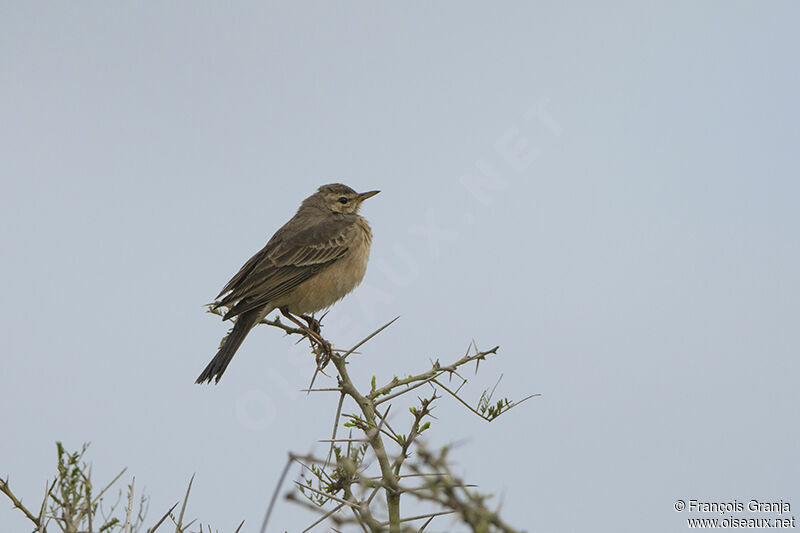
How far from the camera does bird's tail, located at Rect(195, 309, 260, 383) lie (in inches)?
265

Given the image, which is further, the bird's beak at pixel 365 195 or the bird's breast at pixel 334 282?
the bird's beak at pixel 365 195

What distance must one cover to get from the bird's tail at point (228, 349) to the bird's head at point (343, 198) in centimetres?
229

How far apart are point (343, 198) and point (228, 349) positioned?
2879 mm

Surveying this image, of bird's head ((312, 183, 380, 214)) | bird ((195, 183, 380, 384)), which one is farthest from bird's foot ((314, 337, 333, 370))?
bird's head ((312, 183, 380, 214))

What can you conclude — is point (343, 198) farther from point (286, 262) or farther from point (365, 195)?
point (286, 262)

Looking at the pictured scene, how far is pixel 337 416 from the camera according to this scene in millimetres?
3840

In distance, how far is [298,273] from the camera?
7676 mm

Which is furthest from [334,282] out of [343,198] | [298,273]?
[343,198]

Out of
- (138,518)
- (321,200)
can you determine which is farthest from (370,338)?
(321,200)

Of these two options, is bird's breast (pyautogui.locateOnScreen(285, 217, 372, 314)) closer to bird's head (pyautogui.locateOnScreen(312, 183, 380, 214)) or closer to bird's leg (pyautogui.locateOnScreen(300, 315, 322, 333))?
bird's leg (pyautogui.locateOnScreen(300, 315, 322, 333))

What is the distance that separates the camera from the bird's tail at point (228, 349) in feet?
22.1

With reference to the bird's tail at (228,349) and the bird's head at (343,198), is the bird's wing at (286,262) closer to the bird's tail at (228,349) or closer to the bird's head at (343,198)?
the bird's tail at (228,349)

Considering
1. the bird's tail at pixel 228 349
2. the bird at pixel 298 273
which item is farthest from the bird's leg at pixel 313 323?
the bird's tail at pixel 228 349

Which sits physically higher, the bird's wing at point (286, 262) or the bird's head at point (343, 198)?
the bird's head at point (343, 198)
